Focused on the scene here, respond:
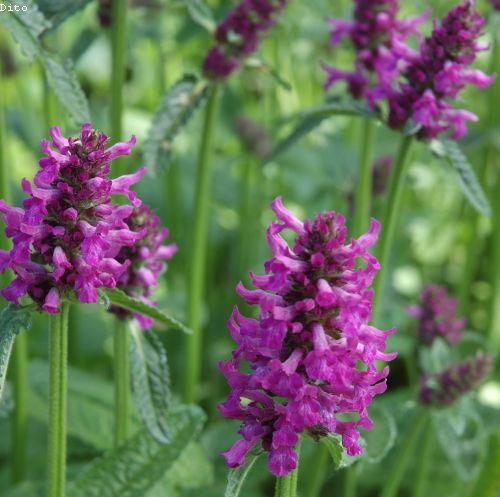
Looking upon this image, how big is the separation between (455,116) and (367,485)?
1604 millimetres

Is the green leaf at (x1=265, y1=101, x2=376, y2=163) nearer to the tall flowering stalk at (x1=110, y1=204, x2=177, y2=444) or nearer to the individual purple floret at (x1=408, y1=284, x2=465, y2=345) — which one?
the tall flowering stalk at (x1=110, y1=204, x2=177, y2=444)

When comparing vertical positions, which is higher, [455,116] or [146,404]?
[455,116]

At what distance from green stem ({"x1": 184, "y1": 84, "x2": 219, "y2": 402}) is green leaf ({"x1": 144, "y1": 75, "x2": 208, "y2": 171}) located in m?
0.09

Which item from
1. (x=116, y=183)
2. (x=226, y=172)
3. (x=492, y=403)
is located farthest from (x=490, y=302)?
(x=116, y=183)

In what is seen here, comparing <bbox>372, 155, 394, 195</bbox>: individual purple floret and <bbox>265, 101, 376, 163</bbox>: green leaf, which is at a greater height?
<bbox>265, 101, 376, 163</bbox>: green leaf

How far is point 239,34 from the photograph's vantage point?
8.48 feet

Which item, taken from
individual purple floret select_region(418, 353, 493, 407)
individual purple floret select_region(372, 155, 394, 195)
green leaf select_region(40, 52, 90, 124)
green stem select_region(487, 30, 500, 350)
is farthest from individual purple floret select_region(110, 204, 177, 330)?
Result: green stem select_region(487, 30, 500, 350)

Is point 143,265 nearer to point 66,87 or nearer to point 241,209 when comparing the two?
point 66,87

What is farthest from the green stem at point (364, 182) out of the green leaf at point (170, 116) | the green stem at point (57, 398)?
the green stem at point (57, 398)

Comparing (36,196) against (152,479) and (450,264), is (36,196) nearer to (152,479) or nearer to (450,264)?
(152,479)

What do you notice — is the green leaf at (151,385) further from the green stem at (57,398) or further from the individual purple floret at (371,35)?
the individual purple floret at (371,35)

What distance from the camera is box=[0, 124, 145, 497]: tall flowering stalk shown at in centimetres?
146

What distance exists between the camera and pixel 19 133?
13.0ft

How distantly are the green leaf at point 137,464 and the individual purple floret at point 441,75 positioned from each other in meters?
0.89
